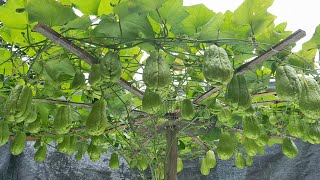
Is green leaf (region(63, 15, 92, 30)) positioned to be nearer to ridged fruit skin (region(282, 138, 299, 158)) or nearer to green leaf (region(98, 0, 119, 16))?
green leaf (region(98, 0, 119, 16))

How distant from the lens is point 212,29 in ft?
3.27

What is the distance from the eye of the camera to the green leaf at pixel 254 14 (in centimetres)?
94

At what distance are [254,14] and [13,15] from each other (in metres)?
0.60

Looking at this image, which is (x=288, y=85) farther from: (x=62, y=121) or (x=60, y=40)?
(x=62, y=121)

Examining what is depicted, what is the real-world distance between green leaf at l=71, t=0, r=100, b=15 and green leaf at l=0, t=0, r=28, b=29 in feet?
0.43

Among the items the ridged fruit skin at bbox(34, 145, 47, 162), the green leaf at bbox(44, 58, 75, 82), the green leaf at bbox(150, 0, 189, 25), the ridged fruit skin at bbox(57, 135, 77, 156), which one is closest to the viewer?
Answer: the green leaf at bbox(150, 0, 189, 25)

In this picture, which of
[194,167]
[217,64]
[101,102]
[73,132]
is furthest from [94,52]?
[194,167]

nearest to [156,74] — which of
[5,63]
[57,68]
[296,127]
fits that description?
[57,68]

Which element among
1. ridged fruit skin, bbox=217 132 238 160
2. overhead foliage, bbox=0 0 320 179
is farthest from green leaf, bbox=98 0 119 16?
ridged fruit skin, bbox=217 132 238 160

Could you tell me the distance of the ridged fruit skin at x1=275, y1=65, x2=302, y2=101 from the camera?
35.9 inches

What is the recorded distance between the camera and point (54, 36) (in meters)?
0.94

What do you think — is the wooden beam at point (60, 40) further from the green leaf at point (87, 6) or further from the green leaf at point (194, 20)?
the green leaf at point (194, 20)

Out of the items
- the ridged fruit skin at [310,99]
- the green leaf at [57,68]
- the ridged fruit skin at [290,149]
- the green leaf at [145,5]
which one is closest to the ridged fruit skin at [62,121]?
the green leaf at [57,68]

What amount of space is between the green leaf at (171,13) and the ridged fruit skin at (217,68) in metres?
0.17
